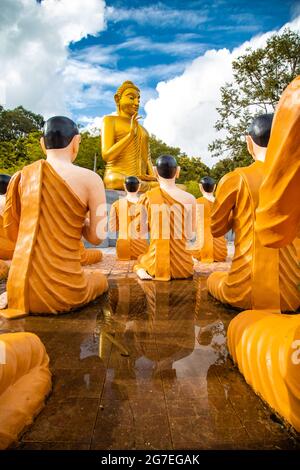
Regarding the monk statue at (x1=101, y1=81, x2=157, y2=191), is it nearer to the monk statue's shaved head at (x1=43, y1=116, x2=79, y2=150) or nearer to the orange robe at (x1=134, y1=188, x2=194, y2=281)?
the orange robe at (x1=134, y1=188, x2=194, y2=281)

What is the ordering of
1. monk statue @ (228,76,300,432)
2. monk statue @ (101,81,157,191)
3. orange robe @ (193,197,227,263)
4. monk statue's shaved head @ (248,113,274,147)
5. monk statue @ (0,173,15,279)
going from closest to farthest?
monk statue @ (228,76,300,432) < monk statue's shaved head @ (248,113,274,147) < monk statue @ (0,173,15,279) < orange robe @ (193,197,227,263) < monk statue @ (101,81,157,191)

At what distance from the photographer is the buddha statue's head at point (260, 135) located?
286cm

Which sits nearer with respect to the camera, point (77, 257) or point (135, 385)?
point (135, 385)

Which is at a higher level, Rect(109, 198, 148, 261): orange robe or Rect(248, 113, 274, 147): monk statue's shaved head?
Rect(248, 113, 274, 147): monk statue's shaved head

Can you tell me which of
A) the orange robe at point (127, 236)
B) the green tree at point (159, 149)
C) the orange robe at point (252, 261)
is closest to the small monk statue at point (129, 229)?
the orange robe at point (127, 236)

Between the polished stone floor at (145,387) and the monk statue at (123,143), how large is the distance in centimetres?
762

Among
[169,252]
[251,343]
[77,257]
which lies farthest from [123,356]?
[169,252]

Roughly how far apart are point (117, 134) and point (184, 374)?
942 centimetres

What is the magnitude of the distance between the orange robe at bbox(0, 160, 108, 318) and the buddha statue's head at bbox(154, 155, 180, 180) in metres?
1.85

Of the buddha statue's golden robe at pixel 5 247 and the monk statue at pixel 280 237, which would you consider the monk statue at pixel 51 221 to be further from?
the buddha statue's golden robe at pixel 5 247

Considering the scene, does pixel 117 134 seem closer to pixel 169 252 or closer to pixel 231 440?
pixel 169 252

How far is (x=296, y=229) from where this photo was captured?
1424 millimetres

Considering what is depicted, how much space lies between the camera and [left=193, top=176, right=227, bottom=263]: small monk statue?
6.71 metres

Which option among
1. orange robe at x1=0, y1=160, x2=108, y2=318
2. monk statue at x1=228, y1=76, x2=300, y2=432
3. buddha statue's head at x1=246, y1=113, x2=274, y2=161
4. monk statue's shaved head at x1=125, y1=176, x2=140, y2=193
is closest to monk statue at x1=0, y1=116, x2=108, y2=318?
orange robe at x1=0, y1=160, x2=108, y2=318
